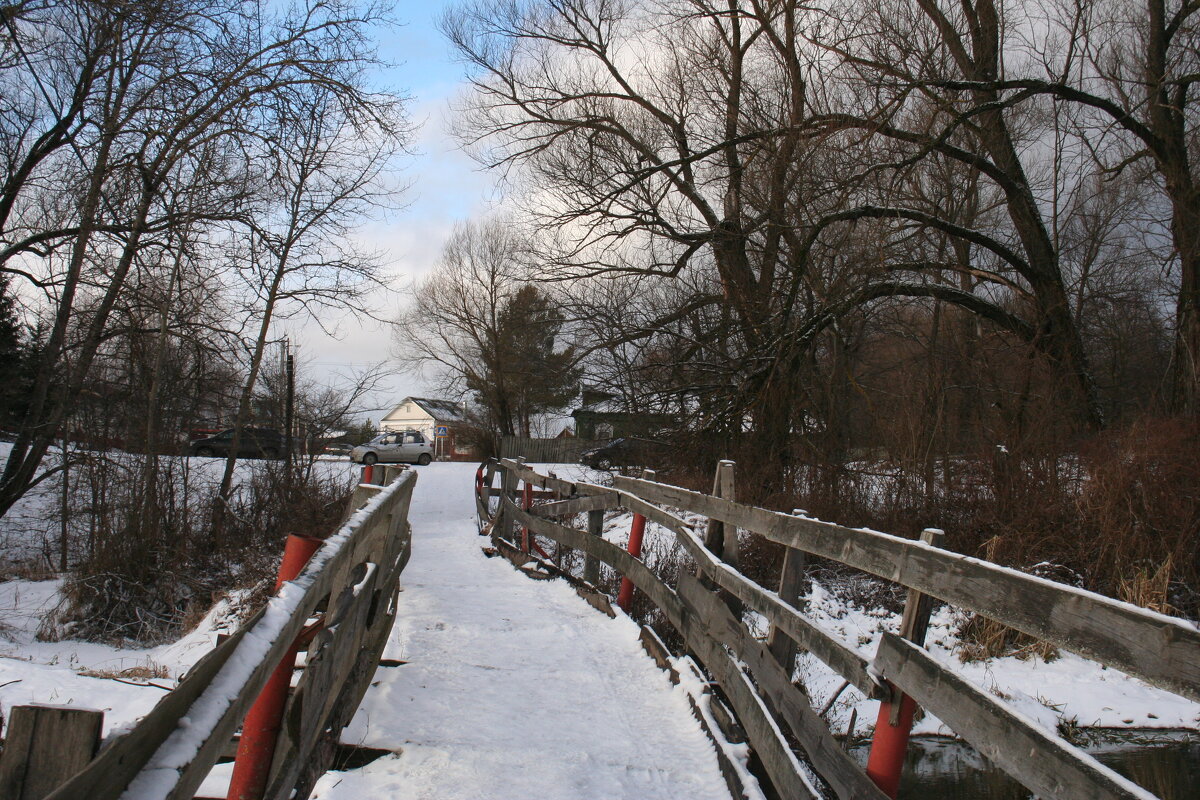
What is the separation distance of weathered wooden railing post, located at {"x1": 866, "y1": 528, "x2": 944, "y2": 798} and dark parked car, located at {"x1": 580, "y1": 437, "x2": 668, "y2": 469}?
36.6 ft

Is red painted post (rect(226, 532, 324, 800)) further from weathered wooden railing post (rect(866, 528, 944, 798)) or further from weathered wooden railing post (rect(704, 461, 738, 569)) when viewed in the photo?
weathered wooden railing post (rect(704, 461, 738, 569))

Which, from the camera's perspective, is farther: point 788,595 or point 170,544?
point 170,544

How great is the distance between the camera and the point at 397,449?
34.5 metres

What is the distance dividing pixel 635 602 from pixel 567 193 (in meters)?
10.2

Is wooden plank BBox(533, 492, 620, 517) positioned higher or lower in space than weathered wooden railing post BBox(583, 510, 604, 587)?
higher

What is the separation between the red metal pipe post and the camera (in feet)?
9.49

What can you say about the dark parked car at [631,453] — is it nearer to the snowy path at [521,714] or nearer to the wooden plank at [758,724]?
the snowy path at [521,714]

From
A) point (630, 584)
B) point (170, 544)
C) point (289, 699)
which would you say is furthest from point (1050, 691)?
point (170, 544)

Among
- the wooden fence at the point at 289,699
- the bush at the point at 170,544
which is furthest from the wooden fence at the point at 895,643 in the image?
the bush at the point at 170,544

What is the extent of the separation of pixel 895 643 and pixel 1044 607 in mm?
638

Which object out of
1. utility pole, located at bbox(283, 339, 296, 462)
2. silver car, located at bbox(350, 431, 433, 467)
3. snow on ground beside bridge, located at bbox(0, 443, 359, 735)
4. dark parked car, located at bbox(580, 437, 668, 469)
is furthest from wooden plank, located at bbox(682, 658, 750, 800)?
silver car, located at bbox(350, 431, 433, 467)

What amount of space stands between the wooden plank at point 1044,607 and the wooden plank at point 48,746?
2027 millimetres

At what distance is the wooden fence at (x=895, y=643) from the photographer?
1.89 meters

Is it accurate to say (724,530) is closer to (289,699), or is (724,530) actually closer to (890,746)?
(890,746)
